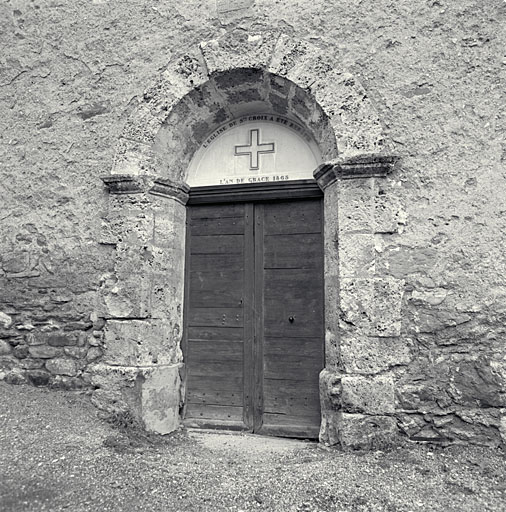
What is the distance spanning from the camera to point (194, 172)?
4191 millimetres

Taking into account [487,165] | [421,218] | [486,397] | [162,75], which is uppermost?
[162,75]

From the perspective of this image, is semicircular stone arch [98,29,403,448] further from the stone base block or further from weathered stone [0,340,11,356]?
weathered stone [0,340,11,356]

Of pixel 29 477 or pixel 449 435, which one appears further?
pixel 449 435

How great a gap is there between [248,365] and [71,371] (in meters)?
1.38

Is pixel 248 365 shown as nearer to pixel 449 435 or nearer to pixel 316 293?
pixel 316 293

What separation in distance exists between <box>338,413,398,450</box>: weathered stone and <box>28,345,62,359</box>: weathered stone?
2.26 meters

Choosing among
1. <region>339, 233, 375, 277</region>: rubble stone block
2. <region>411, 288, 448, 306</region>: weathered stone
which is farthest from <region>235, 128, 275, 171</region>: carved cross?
<region>411, 288, 448, 306</region>: weathered stone

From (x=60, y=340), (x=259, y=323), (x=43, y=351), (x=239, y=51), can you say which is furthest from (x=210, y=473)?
(x=239, y=51)

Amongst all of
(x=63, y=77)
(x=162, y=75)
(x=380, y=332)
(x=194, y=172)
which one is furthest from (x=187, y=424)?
(x=63, y=77)

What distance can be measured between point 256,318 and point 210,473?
1.29 m

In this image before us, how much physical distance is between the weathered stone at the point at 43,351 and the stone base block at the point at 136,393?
1.26 ft

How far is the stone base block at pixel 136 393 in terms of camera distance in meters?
3.54

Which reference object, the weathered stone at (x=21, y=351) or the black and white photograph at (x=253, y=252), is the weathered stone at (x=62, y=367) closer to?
the black and white photograph at (x=253, y=252)

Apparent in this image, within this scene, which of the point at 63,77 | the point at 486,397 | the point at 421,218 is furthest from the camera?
the point at 63,77
